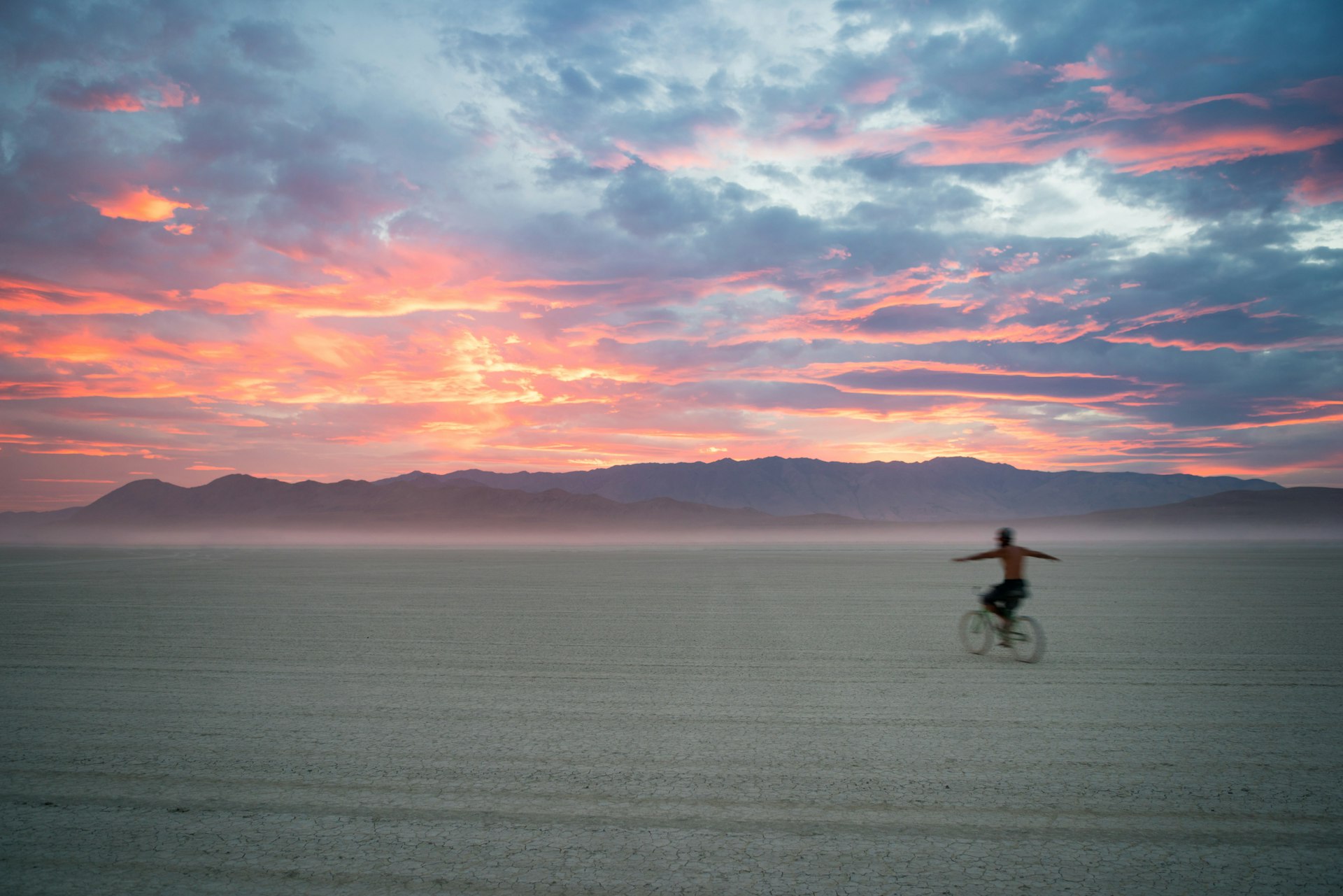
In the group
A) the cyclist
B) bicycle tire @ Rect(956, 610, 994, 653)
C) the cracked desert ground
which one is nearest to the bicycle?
bicycle tire @ Rect(956, 610, 994, 653)

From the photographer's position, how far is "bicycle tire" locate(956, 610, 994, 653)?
12523 mm

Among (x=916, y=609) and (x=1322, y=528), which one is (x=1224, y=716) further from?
(x=1322, y=528)

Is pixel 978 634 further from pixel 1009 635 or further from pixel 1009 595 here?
pixel 1009 595

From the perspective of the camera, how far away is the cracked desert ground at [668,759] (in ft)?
16.4

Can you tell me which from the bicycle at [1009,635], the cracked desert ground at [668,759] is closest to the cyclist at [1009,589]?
the bicycle at [1009,635]

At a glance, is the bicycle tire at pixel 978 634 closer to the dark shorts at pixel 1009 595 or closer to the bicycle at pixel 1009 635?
the bicycle at pixel 1009 635

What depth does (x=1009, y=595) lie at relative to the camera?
12070 mm

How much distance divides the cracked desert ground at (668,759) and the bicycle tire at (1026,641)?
33 centimetres

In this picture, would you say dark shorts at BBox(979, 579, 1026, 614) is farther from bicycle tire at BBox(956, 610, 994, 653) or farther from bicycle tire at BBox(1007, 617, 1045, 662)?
bicycle tire at BBox(956, 610, 994, 653)

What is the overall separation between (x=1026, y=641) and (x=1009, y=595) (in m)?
0.71

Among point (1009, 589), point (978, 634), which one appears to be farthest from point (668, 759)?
point (978, 634)

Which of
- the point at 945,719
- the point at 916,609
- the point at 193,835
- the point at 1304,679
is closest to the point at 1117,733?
the point at 945,719

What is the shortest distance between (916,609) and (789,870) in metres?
15.3

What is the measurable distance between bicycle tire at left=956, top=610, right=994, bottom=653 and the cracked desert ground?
0.25m
